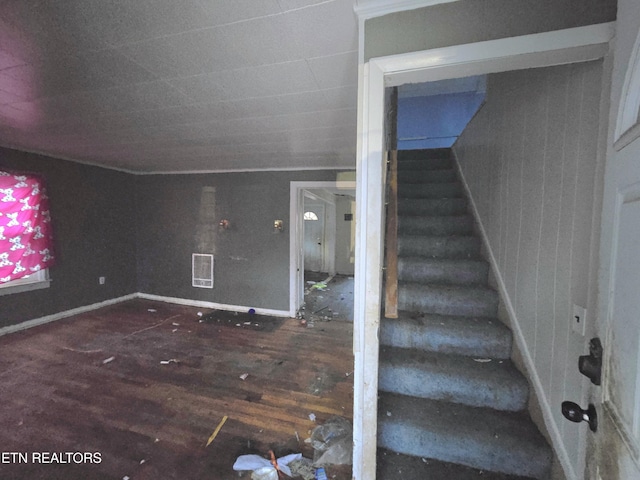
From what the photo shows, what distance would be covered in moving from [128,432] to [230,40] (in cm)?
263

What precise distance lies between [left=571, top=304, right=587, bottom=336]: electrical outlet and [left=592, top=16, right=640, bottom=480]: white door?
359 millimetres

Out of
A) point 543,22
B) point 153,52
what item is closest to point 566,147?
point 543,22

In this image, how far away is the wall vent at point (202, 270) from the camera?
4699 millimetres

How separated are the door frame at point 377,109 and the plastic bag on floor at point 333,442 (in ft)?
1.32

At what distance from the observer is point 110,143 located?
3.12 metres

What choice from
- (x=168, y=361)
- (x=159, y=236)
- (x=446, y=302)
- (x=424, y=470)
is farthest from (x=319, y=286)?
(x=424, y=470)

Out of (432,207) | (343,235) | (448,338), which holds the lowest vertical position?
(448,338)

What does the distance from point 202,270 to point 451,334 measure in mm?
4244

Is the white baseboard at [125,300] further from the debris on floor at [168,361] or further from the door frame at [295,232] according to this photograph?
the debris on floor at [168,361]

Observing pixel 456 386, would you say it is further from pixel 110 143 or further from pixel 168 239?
pixel 168 239

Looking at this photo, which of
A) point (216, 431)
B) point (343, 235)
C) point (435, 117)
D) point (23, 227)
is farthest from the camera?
point (343, 235)

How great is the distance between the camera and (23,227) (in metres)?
3.39

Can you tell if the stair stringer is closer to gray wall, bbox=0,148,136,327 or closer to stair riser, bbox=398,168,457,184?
stair riser, bbox=398,168,457,184

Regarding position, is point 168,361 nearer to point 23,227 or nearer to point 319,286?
point 23,227
